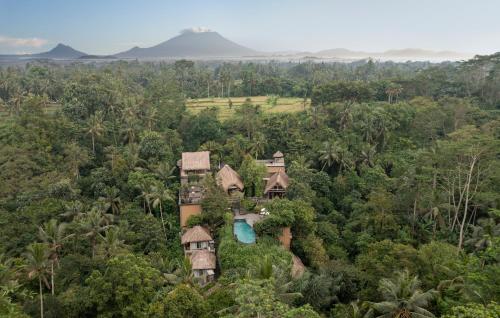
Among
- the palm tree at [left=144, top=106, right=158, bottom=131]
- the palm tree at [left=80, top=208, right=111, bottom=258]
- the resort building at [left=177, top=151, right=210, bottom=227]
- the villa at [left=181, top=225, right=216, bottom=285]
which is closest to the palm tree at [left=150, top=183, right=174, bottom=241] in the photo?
the resort building at [left=177, top=151, right=210, bottom=227]

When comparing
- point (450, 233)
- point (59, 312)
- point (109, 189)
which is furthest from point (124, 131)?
point (450, 233)

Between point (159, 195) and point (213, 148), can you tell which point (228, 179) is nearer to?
point (159, 195)

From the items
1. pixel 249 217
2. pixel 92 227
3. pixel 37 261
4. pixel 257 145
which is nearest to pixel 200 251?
pixel 249 217

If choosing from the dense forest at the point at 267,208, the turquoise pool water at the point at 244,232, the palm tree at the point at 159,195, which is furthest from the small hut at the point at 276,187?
the palm tree at the point at 159,195

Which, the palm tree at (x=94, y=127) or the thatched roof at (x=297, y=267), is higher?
the palm tree at (x=94, y=127)

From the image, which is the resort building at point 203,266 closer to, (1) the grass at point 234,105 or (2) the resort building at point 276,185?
(2) the resort building at point 276,185

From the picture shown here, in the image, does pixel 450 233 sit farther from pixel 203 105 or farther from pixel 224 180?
pixel 203 105
